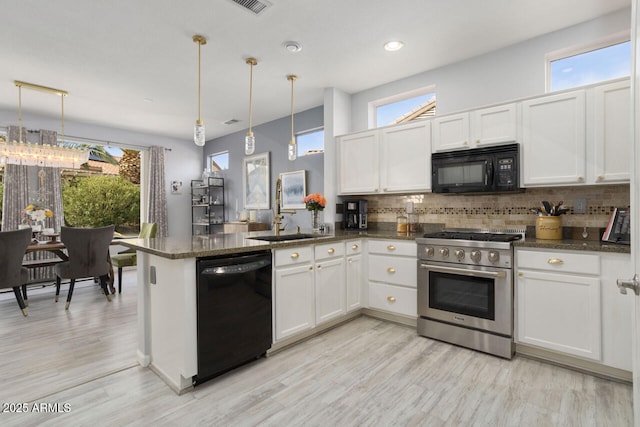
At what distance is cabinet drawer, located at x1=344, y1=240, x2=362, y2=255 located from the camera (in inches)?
130

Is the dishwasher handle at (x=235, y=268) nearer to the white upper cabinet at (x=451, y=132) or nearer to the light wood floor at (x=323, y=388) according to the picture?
the light wood floor at (x=323, y=388)

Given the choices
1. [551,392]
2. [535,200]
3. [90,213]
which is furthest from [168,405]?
[90,213]

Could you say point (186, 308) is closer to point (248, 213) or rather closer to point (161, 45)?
point (161, 45)

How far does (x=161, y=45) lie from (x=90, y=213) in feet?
17.4

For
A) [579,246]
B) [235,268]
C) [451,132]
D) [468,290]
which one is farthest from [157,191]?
[579,246]

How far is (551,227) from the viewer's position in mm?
2686

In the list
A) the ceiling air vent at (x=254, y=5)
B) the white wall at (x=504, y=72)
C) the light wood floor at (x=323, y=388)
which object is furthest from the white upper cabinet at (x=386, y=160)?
the ceiling air vent at (x=254, y=5)

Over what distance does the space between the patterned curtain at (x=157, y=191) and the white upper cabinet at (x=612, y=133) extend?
21.8 ft

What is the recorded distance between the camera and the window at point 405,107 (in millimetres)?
3779

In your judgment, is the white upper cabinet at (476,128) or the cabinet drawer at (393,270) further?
the cabinet drawer at (393,270)

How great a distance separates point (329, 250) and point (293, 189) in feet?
7.97

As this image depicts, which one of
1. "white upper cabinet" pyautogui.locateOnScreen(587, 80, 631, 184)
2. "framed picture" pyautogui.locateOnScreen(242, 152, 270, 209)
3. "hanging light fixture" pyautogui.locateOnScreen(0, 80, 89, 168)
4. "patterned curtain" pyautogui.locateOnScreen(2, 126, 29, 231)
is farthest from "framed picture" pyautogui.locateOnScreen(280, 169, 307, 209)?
"patterned curtain" pyautogui.locateOnScreen(2, 126, 29, 231)

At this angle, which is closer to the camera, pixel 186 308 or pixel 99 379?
pixel 186 308

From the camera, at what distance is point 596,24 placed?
2666mm
